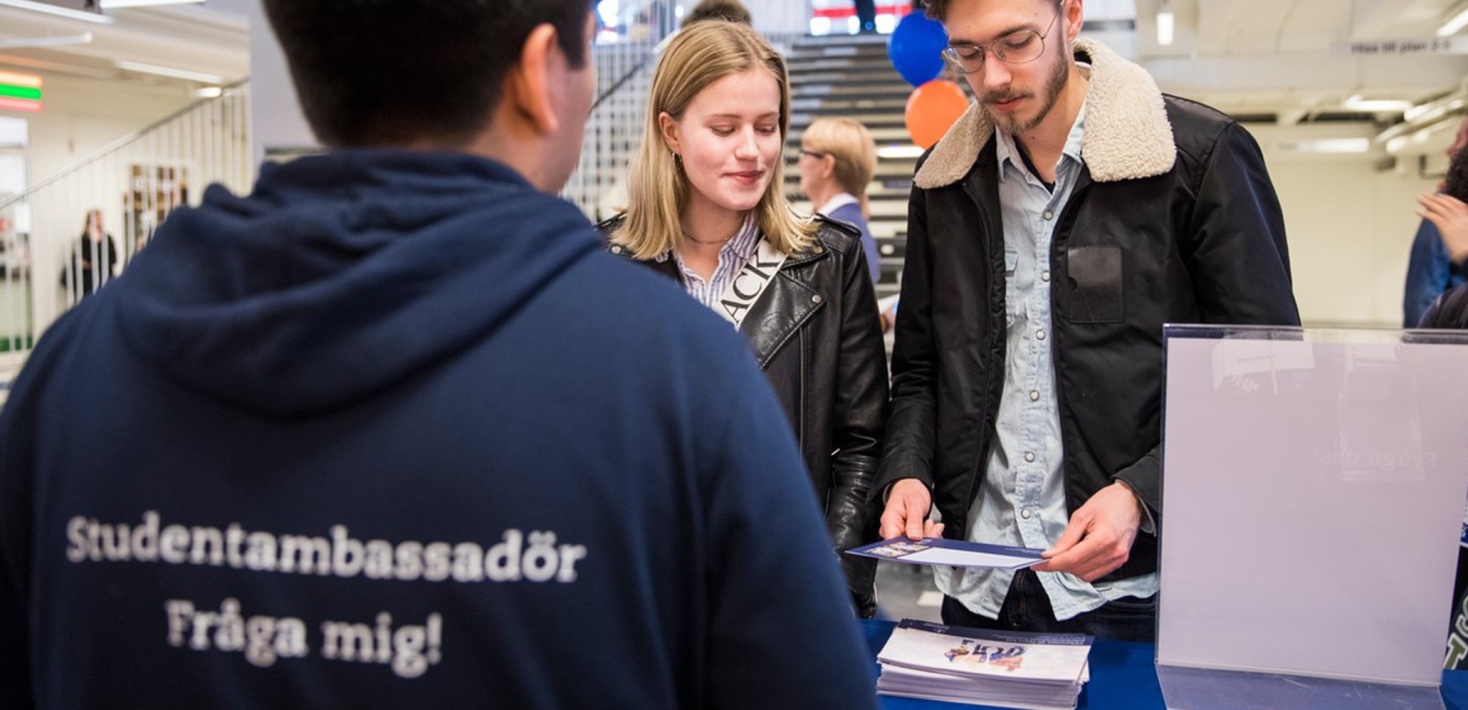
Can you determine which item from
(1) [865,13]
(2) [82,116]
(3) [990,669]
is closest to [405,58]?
(3) [990,669]

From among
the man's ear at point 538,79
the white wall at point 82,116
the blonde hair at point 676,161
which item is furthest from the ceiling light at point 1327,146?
the man's ear at point 538,79

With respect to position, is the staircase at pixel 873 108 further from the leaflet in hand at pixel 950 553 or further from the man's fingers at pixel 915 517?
the leaflet in hand at pixel 950 553

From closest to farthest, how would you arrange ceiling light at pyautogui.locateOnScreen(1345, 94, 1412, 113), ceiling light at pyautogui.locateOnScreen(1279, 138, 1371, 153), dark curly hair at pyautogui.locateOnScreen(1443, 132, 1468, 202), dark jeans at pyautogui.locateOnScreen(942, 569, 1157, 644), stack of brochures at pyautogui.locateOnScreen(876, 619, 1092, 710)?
stack of brochures at pyautogui.locateOnScreen(876, 619, 1092, 710)
dark jeans at pyautogui.locateOnScreen(942, 569, 1157, 644)
dark curly hair at pyautogui.locateOnScreen(1443, 132, 1468, 202)
ceiling light at pyautogui.locateOnScreen(1345, 94, 1412, 113)
ceiling light at pyautogui.locateOnScreen(1279, 138, 1371, 153)

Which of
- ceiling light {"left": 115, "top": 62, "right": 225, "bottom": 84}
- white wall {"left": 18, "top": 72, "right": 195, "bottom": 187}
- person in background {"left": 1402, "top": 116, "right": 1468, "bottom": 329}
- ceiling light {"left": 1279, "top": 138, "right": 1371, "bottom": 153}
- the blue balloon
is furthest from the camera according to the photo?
ceiling light {"left": 1279, "top": 138, "right": 1371, "bottom": 153}

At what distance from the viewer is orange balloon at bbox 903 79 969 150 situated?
6238mm

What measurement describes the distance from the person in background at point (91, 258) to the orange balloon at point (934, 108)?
8.66 m

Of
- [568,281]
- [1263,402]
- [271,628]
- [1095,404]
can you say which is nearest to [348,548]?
[271,628]

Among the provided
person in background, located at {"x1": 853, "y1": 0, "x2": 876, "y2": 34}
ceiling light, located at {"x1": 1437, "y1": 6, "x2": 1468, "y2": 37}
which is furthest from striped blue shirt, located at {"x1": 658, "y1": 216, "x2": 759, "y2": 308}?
person in background, located at {"x1": 853, "y1": 0, "x2": 876, "y2": 34}

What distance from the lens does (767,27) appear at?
510 inches

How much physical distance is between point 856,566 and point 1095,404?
0.46m

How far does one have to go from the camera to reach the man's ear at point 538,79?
0.76 metres

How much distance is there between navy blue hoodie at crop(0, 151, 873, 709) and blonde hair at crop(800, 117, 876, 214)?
397 centimetres

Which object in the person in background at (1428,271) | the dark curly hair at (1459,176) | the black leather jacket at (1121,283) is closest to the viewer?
the black leather jacket at (1121,283)

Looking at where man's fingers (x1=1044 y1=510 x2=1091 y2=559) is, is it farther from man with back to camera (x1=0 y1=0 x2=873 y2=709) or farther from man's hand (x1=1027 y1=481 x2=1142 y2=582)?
man with back to camera (x1=0 y1=0 x2=873 y2=709)
